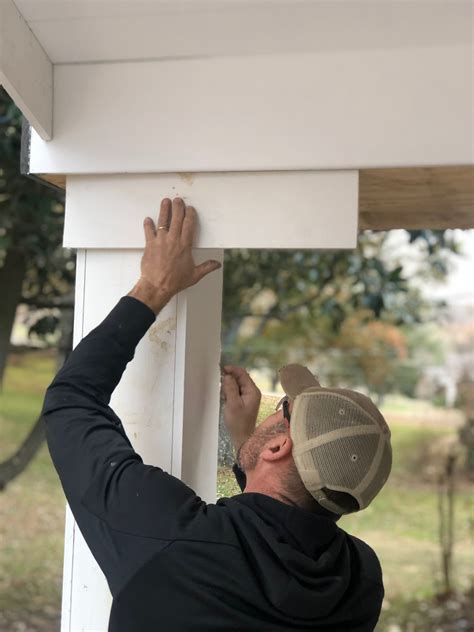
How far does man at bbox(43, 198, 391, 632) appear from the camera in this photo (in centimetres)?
141

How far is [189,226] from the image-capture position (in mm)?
1623

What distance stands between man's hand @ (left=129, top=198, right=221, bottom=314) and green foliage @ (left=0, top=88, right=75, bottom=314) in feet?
5.97

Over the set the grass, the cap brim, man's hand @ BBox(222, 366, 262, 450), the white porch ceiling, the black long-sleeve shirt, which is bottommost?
the grass

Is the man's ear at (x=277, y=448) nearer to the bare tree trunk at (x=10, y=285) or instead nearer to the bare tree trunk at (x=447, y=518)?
the bare tree trunk at (x=10, y=285)

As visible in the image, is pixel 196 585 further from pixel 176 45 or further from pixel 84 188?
pixel 176 45

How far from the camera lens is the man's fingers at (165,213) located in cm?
164

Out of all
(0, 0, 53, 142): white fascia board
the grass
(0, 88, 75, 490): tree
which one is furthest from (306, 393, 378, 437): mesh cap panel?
the grass

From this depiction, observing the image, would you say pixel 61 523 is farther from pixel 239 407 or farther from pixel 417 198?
pixel 417 198

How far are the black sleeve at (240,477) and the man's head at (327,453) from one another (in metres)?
0.16

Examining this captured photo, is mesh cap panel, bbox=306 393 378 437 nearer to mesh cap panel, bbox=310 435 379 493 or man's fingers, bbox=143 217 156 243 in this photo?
mesh cap panel, bbox=310 435 379 493

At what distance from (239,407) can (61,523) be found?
282 inches

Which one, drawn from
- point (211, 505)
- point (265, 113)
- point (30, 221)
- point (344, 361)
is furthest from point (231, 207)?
point (344, 361)

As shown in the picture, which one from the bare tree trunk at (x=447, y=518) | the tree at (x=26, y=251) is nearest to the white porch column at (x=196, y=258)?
the tree at (x=26, y=251)

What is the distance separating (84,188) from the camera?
5.66 ft
